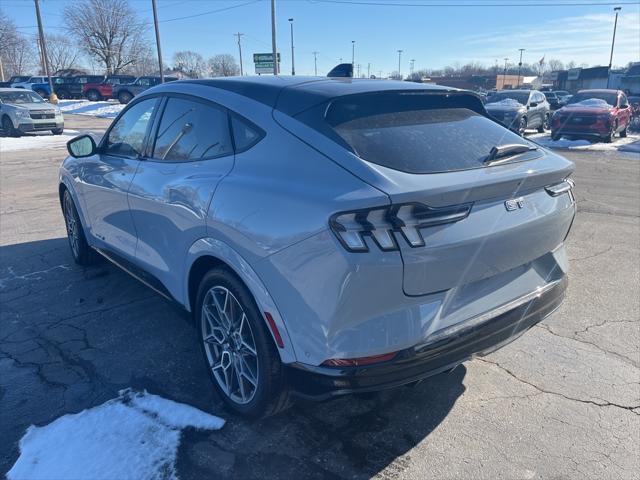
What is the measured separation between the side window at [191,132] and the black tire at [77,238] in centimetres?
201

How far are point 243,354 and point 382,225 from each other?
1.17 m

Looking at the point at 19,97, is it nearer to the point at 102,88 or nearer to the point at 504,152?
the point at 504,152

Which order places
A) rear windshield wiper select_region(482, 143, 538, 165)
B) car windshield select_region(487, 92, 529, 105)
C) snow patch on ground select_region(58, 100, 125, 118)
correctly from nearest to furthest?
rear windshield wiper select_region(482, 143, 538, 165)
car windshield select_region(487, 92, 529, 105)
snow patch on ground select_region(58, 100, 125, 118)

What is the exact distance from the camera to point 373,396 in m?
3.02

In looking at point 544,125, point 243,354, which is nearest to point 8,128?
point 243,354

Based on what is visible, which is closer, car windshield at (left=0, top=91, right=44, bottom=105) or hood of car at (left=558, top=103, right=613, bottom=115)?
hood of car at (left=558, top=103, right=613, bottom=115)

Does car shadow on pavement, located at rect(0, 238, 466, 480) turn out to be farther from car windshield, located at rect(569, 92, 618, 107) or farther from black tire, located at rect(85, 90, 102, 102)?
black tire, located at rect(85, 90, 102, 102)

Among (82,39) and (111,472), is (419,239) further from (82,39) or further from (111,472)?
(82,39)

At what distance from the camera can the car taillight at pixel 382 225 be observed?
2043 mm

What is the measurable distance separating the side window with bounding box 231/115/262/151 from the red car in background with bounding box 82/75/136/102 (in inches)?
1653

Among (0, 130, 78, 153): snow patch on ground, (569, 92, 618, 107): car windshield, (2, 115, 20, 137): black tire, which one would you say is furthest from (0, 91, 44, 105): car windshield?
(569, 92, 618, 107): car windshield

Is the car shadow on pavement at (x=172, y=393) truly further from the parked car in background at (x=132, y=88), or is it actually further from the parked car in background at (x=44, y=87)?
the parked car in background at (x=44, y=87)

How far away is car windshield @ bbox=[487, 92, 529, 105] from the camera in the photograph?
19641mm

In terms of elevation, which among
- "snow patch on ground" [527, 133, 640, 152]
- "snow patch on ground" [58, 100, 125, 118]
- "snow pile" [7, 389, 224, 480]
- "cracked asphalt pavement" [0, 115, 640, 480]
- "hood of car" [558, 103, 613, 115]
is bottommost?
"snow patch on ground" [527, 133, 640, 152]
